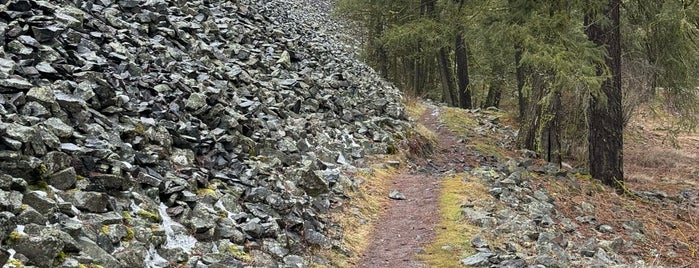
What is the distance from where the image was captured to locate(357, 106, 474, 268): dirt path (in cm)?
797

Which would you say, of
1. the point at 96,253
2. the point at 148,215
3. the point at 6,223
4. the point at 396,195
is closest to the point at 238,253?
the point at 148,215

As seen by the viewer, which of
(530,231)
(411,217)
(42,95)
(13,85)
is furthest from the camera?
(411,217)

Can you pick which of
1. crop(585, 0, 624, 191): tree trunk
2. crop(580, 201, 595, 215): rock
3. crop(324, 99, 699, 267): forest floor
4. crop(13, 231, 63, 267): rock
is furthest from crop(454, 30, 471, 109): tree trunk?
crop(13, 231, 63, 267): rock

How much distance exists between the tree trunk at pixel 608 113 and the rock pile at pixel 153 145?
438 centimetres

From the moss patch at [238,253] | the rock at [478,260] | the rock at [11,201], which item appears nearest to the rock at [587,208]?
the rock at [478,260]

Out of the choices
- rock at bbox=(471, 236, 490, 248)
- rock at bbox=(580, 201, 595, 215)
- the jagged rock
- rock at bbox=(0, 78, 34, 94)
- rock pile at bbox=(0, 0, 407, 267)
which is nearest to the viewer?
the jagged rock

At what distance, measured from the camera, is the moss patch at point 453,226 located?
7.94 meters

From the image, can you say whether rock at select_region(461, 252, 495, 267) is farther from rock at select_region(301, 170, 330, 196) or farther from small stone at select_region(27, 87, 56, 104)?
small stone at select_region(27, 87, 56, 104)

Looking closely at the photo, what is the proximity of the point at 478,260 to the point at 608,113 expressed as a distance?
5.92 metres

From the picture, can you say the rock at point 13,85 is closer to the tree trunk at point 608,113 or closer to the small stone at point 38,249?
the small stone at point 38,249

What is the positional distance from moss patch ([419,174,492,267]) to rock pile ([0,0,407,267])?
1.46 m

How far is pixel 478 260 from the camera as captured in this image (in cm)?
761

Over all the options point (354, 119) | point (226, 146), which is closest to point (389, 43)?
point (354, 119)

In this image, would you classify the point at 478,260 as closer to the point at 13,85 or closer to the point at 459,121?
the point at 13,85
